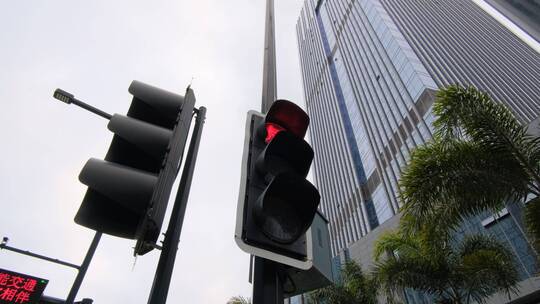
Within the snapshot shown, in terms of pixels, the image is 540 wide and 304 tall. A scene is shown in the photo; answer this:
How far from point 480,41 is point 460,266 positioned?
5886 cm

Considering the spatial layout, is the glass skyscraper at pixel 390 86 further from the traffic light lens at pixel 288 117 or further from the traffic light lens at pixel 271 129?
the traffic light lens at pixel 271 129

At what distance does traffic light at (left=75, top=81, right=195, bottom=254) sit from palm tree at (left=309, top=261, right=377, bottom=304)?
613 inches

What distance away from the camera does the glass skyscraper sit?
41.7m

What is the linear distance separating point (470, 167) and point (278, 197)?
23.7 ft

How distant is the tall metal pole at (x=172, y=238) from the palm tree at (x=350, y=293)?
1515 centimetres

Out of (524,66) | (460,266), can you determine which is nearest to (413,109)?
(524,66)

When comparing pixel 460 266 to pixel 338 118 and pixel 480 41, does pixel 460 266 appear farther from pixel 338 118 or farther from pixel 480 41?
pixel 338 118

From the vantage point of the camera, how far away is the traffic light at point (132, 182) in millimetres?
1456

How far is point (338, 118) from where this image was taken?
242 ft

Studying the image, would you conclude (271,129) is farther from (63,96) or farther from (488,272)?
(488,272)

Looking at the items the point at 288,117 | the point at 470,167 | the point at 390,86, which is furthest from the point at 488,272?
the point at 390,86

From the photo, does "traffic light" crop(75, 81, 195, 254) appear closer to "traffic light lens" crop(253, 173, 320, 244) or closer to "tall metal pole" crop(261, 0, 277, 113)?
"traffic light lens" crop(253, 173, 320, 244)

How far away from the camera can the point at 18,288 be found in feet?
21.3

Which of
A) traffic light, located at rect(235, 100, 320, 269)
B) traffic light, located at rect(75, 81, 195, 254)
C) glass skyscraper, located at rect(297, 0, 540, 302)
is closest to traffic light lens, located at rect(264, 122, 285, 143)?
traffic light, located at rect(235, 100, 320, 269)
